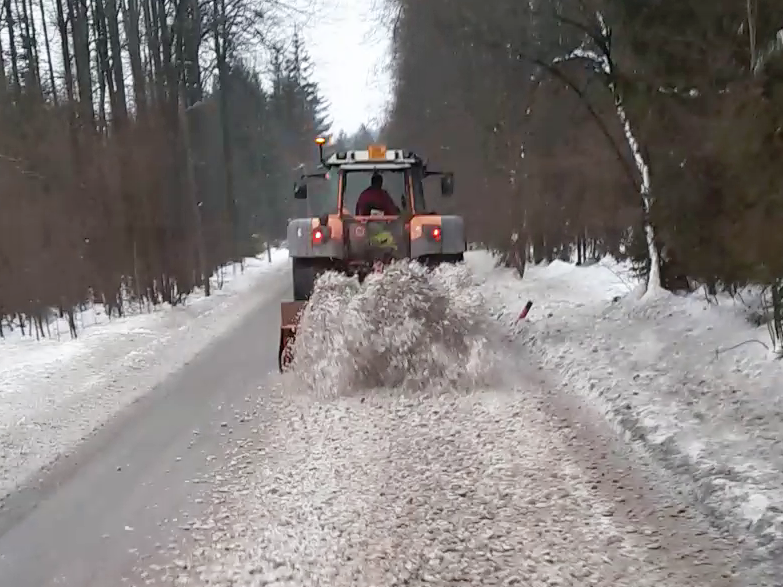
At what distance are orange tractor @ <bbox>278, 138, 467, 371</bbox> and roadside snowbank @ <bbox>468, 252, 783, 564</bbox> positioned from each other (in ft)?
6.00

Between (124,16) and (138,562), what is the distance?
17180 millimetres

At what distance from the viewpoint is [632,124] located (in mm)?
11789

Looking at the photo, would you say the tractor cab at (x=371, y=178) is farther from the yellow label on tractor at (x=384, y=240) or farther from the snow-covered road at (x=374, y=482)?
the snow-covered road at (x=374, y=482)

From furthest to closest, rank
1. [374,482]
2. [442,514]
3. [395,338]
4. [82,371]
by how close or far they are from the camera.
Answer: [82,371] < [395,338] < [374,482] < [442,514]

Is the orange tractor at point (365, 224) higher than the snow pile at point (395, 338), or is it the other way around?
the orange tractor at point (365, 224)

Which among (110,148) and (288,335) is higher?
(110,148)

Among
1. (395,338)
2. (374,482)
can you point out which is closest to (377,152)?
(395,338)

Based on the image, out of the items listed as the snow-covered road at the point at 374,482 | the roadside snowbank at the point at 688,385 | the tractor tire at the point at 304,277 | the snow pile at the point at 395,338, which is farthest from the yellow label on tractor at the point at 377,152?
the snow pile at the point at 395,338

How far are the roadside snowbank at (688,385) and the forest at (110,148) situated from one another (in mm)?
8080

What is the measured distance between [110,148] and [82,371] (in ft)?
26.5

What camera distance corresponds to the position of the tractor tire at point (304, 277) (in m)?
11.7

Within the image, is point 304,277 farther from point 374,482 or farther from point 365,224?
point 374,482

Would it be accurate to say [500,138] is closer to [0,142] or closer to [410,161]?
[410,161]

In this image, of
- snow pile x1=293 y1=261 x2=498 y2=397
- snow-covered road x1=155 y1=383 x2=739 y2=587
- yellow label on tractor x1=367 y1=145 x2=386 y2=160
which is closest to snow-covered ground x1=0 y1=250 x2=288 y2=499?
snow-covered road x1=155 y1=383 x2=739 y2=587
